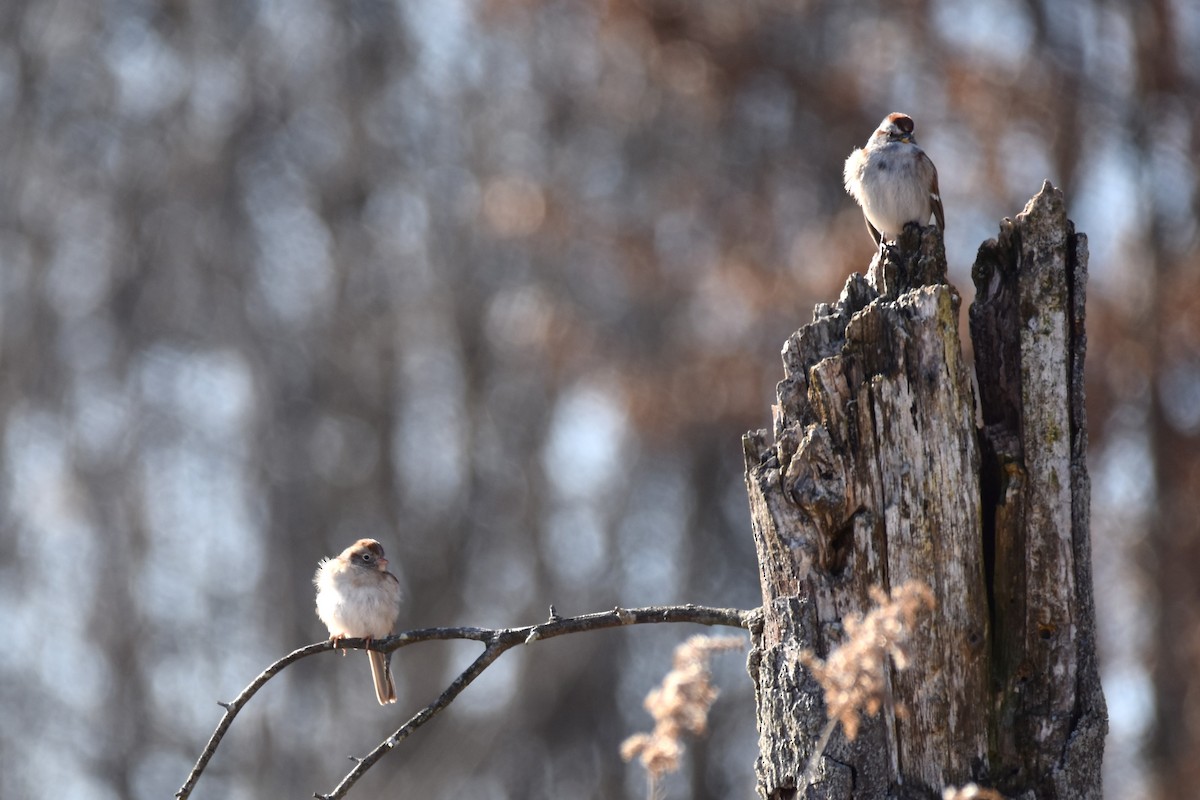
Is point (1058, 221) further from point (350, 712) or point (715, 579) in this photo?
point (350, 712)

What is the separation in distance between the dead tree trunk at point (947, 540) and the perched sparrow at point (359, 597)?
12.5ft

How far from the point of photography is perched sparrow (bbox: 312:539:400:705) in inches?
324

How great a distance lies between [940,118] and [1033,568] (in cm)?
1058

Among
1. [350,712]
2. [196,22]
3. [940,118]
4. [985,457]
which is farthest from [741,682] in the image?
[985,457]

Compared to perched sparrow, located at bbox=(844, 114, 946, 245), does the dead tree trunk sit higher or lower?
lower

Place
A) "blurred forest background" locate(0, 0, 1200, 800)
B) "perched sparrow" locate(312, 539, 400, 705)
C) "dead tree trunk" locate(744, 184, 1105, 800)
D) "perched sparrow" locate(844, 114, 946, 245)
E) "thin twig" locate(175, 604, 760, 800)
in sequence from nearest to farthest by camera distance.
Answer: "dead tree trunk" locate(744, 184, 1105, 800)
"thin twig" locate(175, 604, 760, 800)
"perched sparrow" locate(844, 114, 946, 245)
"perched sparrow" locate(312, 539, 400, 705)
"blurred forest background" locate(0, 0, 1200, 800)

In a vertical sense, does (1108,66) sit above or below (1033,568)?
above

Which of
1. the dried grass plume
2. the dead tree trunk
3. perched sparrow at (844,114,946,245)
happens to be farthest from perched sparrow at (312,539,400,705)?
the dried grass plume

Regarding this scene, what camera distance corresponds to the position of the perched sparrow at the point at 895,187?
714cm

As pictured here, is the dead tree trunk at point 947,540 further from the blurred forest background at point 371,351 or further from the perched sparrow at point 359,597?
the blurred forest background at point 371,351

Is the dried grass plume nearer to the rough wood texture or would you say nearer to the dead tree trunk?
the dead tree trunk

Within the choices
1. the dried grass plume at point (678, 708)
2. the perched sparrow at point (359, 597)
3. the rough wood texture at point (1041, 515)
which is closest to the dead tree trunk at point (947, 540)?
the rough wood texture at point (1041, 515)

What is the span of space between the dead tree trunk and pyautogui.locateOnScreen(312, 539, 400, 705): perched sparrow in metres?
3.81

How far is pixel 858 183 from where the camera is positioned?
7301mm
